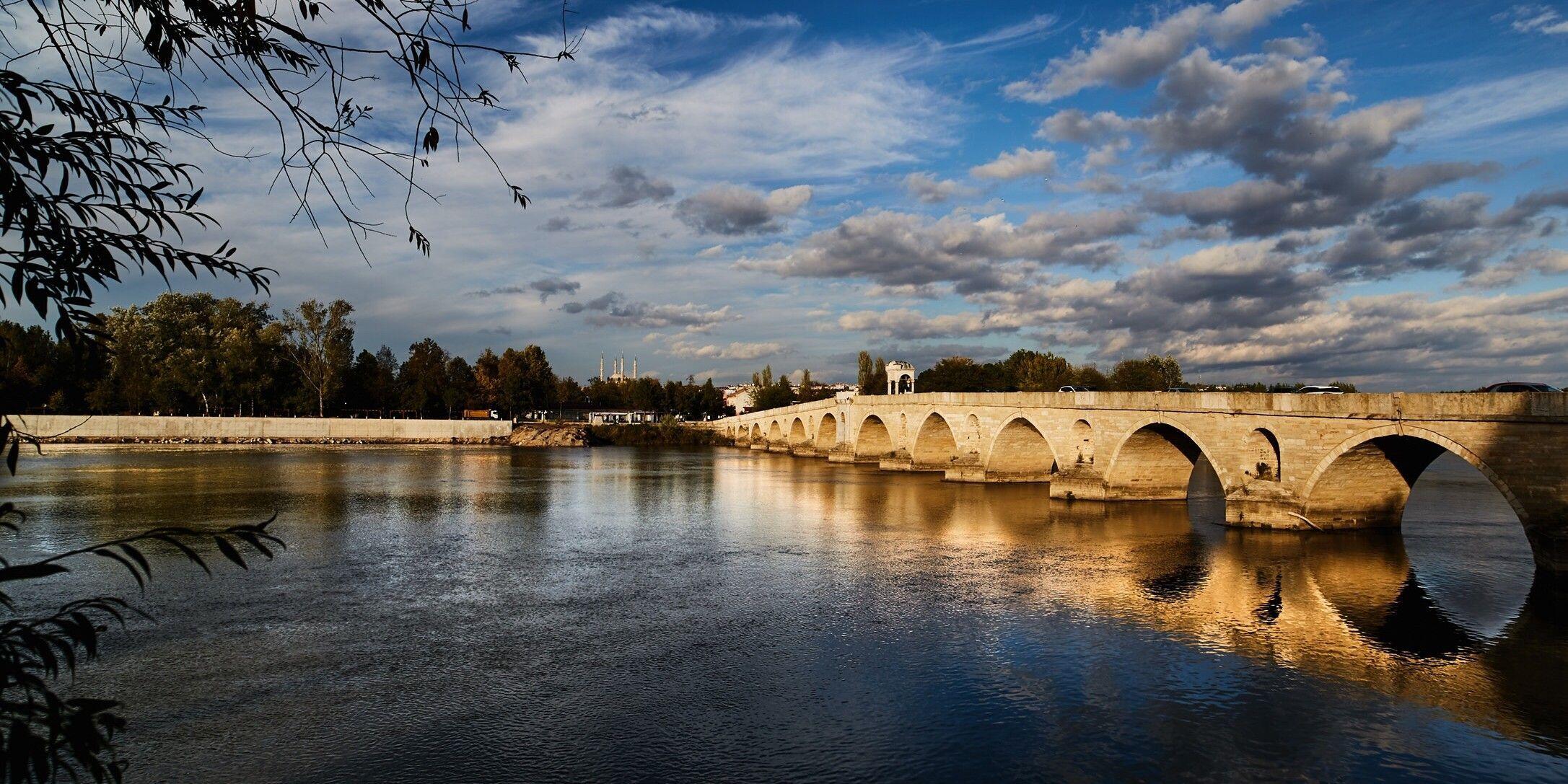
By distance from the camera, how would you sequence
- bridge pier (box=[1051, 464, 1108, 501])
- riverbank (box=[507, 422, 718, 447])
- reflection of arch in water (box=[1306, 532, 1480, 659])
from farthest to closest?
riverbank (box=[507, 422, 718, 447]) → bridge pier (box=[1051, 464, 1108, 501]) → reflection of arch in water (box=[1306, 532, 1480, 659])

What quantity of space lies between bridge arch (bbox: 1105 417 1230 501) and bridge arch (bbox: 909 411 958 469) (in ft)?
59.2

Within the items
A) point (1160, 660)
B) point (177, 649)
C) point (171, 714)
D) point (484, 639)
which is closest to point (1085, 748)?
point (1160, 660)

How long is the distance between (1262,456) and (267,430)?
84.1m

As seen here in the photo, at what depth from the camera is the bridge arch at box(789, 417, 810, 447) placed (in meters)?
80.0

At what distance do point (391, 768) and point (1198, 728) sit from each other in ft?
29.9

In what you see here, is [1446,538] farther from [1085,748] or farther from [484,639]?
[484,639]

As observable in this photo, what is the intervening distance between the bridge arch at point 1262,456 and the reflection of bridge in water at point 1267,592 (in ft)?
5.69

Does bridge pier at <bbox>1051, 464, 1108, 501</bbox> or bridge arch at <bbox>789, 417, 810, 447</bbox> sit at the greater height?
bridge arch at <bbox>789, 417, 810, 447</bbox>

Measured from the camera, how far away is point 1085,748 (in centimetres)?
991

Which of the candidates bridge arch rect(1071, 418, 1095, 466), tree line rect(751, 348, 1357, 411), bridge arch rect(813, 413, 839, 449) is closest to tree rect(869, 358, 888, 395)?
tree line rect(751, 348, 1357, 411)

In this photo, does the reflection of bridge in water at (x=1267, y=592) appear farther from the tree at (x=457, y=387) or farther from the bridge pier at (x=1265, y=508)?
the tree at (x=457, y=387)

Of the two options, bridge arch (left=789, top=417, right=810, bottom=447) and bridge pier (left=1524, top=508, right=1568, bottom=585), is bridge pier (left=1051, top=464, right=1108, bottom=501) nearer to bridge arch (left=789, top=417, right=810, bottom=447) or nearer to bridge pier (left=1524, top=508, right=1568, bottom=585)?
bridge pier (left=1524, top=508, right=1568, bottom=585)

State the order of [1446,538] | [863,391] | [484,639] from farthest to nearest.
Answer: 1. [863,391]
2. [1446,538]
3. [484,639]

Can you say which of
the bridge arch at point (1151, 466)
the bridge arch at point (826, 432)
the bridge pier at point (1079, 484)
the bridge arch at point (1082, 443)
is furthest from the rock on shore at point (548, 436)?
the bridge arch at point (1151, 466)
